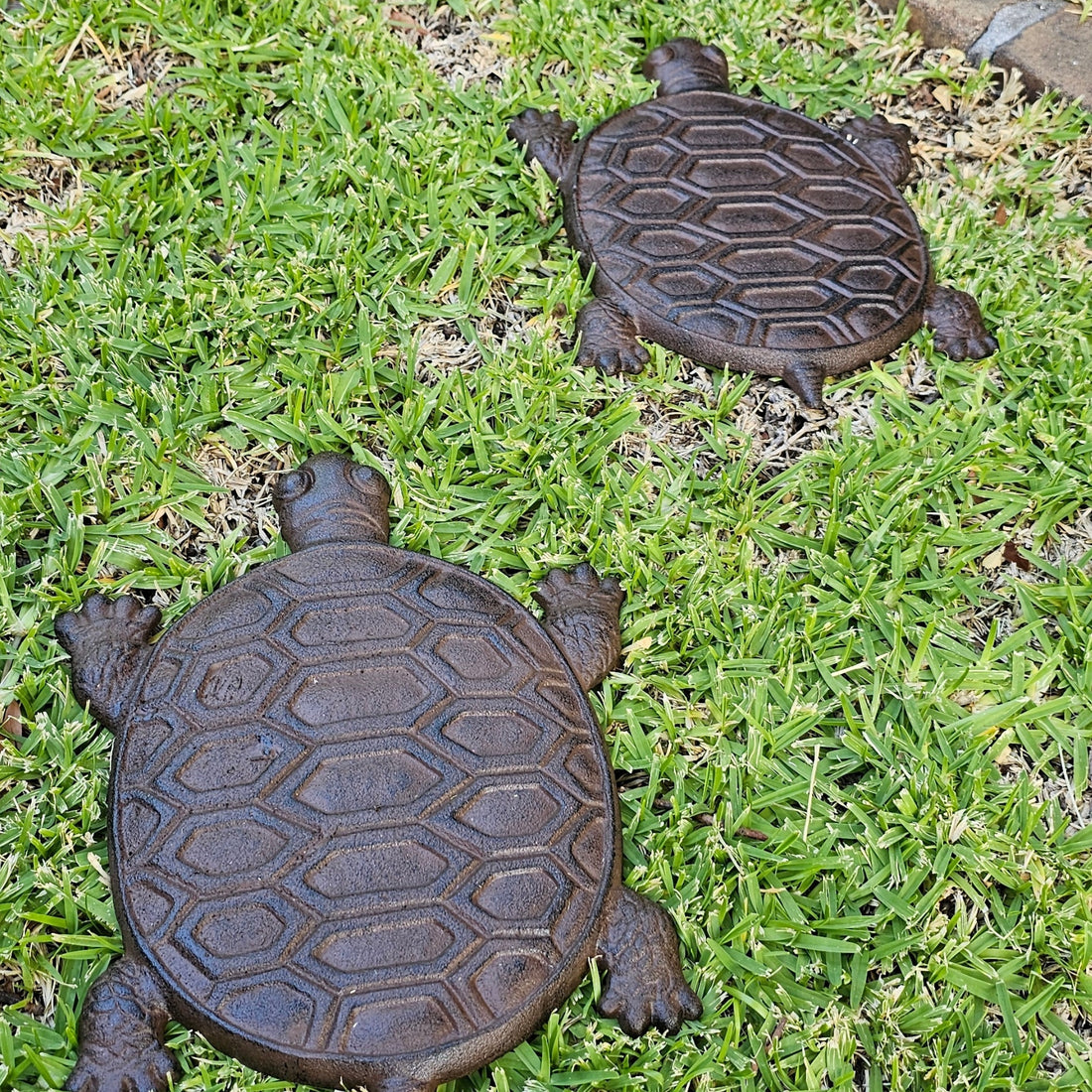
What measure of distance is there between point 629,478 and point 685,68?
1.51 metres

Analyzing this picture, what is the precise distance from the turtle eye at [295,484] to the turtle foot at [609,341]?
833 millimetres

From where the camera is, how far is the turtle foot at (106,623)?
2342 mm

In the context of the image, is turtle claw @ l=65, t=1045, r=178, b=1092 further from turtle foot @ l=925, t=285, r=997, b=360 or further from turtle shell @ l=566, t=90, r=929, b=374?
turtle foot @ l=925, t=285, r=997, b=360

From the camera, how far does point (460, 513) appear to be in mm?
2680

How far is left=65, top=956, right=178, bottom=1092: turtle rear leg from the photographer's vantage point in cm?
189

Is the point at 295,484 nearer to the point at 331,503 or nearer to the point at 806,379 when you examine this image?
the point at 331,503

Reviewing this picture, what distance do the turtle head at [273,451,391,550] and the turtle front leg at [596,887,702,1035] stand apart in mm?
984

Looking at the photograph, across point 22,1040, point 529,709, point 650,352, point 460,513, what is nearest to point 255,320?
point 460,513

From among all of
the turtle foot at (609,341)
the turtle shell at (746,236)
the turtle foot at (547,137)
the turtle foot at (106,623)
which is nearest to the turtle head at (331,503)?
the turtle foot at (106,623)

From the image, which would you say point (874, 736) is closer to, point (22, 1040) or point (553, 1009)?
point (553, 1009)

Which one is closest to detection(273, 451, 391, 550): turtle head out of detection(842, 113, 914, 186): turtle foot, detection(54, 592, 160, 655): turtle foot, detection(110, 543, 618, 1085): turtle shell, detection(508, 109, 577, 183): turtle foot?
detection(110, 543, 618, 1085): turtle shell

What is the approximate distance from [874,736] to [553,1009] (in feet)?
3.02

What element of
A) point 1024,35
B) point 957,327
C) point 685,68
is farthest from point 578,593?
point 1024,35

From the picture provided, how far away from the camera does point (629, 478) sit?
9.21 feet
